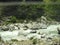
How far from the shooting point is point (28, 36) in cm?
2252

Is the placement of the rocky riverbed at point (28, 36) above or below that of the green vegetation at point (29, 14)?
above

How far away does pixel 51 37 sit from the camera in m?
21.8

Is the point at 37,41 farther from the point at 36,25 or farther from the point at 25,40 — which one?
the point at 36,25

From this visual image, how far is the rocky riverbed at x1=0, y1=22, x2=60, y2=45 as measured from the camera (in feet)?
64.5

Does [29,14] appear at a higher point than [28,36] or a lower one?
lower

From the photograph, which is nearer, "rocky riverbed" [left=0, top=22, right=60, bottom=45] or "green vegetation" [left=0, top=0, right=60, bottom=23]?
"rocky riverbed" [left=0, top=22, right=60, bottom=45]

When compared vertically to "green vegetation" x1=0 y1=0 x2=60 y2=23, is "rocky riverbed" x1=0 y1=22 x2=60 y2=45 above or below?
above

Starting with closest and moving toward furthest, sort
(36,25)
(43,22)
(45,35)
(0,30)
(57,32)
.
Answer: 1. (45,35)
2. (57,32)
3. (0,30)
4. (36,25)
5. (43,22)

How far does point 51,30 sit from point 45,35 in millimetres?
2823

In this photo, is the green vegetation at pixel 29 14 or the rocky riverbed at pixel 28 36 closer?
the rocky riverbed at pixel 28 36

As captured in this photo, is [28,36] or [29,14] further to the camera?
[29,14]

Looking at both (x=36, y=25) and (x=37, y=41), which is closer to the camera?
(x=37, y=41)

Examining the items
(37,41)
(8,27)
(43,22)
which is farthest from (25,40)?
(43,22)

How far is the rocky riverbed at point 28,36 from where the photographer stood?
64.5 ft
